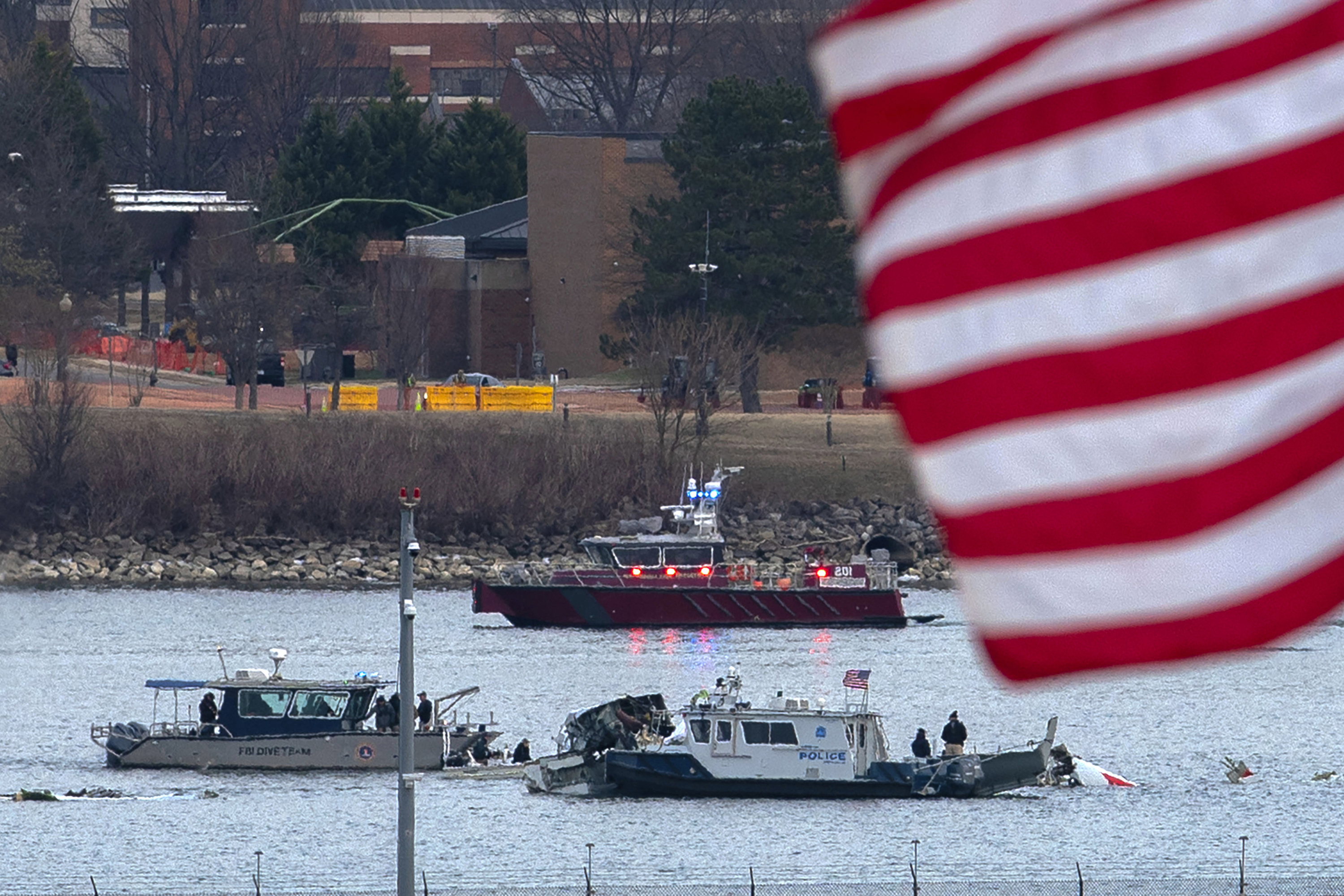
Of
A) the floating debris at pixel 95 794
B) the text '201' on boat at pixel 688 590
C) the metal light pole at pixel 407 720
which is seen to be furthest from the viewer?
the text '201' on boat at pixel 688 590

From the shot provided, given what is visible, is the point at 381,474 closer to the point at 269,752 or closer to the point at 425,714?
the point at 269,752

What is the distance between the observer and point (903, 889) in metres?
31.8

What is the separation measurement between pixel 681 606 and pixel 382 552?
21839 millimetres

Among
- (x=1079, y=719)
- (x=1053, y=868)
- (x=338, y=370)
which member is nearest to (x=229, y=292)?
(x=338, y=370)

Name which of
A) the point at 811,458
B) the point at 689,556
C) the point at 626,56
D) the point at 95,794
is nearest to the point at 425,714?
the point at 95,794

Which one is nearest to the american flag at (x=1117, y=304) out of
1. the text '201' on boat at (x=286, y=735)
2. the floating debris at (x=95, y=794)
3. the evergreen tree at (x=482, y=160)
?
the floating debris at (x=95, y=794)

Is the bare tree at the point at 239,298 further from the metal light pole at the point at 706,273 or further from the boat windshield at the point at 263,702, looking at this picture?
the boat windshield at the point at 263,702

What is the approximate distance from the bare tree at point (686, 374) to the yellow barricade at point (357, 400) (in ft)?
39.0

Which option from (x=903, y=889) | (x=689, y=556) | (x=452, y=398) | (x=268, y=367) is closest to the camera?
(x=903, y=889)

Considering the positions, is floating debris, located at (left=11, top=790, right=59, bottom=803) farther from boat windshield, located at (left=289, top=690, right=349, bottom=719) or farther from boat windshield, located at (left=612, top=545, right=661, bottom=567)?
boat windshield, located at (left=612, top=545, right=661, bottom=567)

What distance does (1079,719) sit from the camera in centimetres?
6231

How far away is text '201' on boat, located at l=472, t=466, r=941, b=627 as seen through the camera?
72062mm

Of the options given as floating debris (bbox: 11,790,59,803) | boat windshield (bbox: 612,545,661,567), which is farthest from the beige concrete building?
floating debris (bbox: 11,790,59,803)

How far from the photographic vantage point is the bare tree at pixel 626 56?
151750 millimetres
